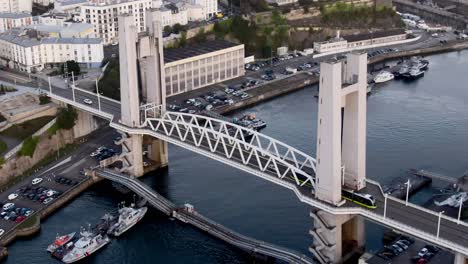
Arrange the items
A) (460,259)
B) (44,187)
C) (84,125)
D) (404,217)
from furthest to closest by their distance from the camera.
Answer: (84,125) < (44,187) < (404,217) < (460,259)

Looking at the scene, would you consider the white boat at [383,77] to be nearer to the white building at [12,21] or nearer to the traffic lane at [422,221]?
the traffic lane at [422,221]

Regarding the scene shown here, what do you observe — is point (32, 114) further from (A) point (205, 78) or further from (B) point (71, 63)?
(A) point (205, 78)

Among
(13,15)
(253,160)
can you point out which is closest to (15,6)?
(13,15)

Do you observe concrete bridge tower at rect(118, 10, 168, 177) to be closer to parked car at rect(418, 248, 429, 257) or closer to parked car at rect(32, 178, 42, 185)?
parked car at rect(32, 178, 42, 185)

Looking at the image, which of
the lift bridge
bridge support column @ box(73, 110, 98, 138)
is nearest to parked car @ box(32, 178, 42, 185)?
bridge support column @ box(73, 110, 98, 138)

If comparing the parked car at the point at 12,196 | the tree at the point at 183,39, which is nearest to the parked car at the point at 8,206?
the parked car at the point at 12,196

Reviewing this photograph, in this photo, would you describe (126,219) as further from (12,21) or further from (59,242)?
(12,21)
